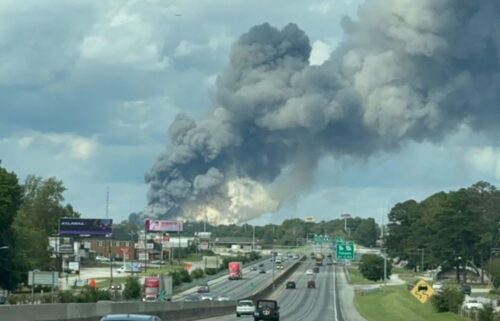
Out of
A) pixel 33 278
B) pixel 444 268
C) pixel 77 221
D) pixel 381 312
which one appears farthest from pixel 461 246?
pixel 33 278

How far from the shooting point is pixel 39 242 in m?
157

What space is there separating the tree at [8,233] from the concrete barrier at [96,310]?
49107 mm

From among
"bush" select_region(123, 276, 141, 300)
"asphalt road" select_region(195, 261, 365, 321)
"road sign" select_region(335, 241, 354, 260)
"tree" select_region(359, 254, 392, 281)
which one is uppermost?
"road sign" select_region(335, 241, 354, 260)

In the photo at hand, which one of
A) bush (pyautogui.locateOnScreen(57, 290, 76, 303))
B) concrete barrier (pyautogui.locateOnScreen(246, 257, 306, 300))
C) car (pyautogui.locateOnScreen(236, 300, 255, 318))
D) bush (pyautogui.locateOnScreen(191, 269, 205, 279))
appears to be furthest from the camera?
bush (pyautogui.locateOnScreen(191, 269, 205, 279))

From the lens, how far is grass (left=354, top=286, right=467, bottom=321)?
8344 centimetres

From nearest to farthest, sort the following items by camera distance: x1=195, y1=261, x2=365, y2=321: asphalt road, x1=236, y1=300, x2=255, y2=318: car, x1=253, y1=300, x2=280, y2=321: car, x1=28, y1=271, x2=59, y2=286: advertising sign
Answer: x1=253, y1=300, x2=280, y2=321: car < x1=236, y1=300, x2=255, y2=318: car < x1=195, y1=261, x2=365, y2=321: asphalt road < x1=28, y1=271, x2=59, y2=286: advertising sign

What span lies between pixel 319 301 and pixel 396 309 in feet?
104

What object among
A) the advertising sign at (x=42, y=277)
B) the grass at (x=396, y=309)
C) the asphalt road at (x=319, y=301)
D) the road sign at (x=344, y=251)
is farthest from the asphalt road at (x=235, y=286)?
the advertising sign at (x=42, y=277)

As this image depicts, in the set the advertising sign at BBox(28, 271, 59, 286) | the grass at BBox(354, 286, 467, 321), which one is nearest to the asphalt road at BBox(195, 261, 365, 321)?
the grass at BBox(354, 286, 467, 321)

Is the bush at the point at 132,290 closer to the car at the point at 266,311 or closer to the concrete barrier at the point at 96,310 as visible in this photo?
the concrete barrier at the point at 96,310

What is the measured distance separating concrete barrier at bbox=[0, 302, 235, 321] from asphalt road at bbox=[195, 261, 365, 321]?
3.77 m

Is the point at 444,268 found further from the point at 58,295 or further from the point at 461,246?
the point at 58,295

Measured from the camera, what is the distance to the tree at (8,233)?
125000mm

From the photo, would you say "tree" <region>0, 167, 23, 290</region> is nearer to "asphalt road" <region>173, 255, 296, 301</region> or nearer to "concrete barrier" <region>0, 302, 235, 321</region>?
"asphalt road" <region>173, 255, 296, 301</region>
